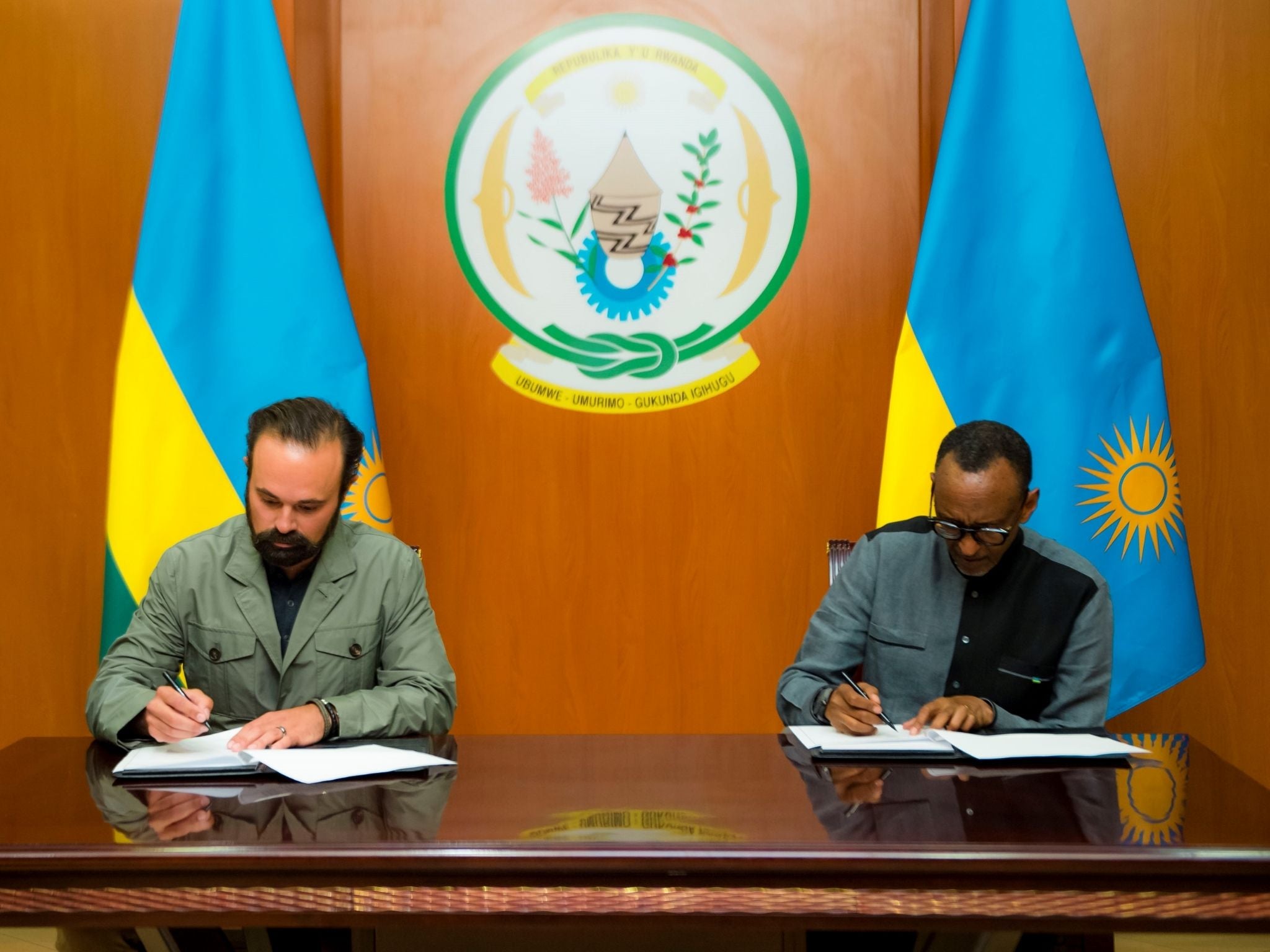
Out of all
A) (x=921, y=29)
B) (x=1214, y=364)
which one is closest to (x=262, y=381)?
(x=921, y=29)

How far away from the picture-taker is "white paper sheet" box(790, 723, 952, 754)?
5.96 ft

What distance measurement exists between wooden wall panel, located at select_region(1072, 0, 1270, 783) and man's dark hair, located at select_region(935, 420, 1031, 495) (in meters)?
1.19

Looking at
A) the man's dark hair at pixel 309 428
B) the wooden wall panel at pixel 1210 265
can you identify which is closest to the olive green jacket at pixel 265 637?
the man's dark hair at pixel 309 428

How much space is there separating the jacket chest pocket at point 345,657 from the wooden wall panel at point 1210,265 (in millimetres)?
2143

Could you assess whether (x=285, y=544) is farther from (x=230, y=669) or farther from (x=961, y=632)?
(x=961, y=632)

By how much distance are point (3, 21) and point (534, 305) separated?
4.65ft

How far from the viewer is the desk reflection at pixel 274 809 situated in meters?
1.42

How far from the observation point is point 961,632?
2279mm

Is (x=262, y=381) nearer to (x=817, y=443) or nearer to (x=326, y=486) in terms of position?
(x=326, y=486)

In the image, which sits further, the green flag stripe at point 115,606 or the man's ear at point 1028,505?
the green flag stripe at point 115,606

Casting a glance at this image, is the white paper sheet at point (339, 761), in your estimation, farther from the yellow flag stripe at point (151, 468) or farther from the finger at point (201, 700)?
the yellow flag stripe at point (151, 468)

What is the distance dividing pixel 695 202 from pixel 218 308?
50.1 inches

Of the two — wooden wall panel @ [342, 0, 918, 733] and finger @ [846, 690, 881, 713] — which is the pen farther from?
wooden wall panel @ [342, 0, 918, 733]

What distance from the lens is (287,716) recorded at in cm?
188
